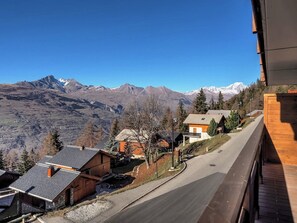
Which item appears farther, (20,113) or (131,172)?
(20,113)

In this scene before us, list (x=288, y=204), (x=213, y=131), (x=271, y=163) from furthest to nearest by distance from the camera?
(x=213, y=131) → (x=271, y=163) → (x=288, y=204)

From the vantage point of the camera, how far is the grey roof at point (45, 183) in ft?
50.2

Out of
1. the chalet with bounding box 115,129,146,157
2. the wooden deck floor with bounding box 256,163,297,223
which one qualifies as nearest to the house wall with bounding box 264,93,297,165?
the wooden deck floor with bounding box 256,163,297,223

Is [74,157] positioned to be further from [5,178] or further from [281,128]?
[281,128]

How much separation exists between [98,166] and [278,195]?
19979 mm

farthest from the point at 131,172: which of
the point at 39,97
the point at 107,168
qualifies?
the point at 39,97

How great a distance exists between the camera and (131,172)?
22688 mm

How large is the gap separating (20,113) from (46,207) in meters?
143

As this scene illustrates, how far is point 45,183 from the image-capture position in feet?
54.0

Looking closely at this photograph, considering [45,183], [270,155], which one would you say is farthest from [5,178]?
[270,155]

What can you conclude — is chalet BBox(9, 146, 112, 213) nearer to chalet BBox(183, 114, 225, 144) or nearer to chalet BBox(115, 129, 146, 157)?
chalet BBox(115, 129, 146, 157)

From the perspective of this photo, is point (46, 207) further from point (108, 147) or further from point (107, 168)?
point (108, 147)

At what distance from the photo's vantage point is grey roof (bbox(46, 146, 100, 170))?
1993cm

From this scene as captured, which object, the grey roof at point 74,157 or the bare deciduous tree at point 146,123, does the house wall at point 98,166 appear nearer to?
the grey roof at point 74,157
